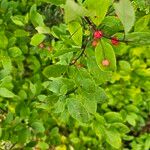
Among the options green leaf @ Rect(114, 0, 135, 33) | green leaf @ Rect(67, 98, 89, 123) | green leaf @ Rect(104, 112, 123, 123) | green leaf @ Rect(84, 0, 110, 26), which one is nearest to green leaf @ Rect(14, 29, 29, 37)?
green leaf @ Rect(104, 112, 123, 123)

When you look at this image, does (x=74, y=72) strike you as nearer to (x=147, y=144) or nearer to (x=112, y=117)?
(x=112, y=117)

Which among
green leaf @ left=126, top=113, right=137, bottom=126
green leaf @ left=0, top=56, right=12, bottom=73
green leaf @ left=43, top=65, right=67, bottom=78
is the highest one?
green leaf @ left=43, top=65, right=67, bottom=78

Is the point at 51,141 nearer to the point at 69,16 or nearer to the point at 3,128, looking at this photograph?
the point at 3,128

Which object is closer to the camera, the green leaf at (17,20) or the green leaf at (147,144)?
the green leaf at (17,20)

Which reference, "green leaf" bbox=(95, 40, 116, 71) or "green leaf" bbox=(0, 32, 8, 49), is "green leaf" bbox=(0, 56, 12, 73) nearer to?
"green leaf" bbox=(0, 32, 8, 49)

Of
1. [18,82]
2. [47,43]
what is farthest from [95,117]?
[18,82]

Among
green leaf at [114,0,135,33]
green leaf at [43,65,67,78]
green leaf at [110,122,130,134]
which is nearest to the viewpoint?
green leaf at [114,0,135,33]

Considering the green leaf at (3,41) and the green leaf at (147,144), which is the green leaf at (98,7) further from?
the green leaf at (147,144)

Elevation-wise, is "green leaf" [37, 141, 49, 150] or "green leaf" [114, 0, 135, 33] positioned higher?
"green leaf" [114, 0, 135, 33]

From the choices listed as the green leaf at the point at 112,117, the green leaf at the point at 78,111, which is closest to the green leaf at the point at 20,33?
the green leaf at the point at 112,117
